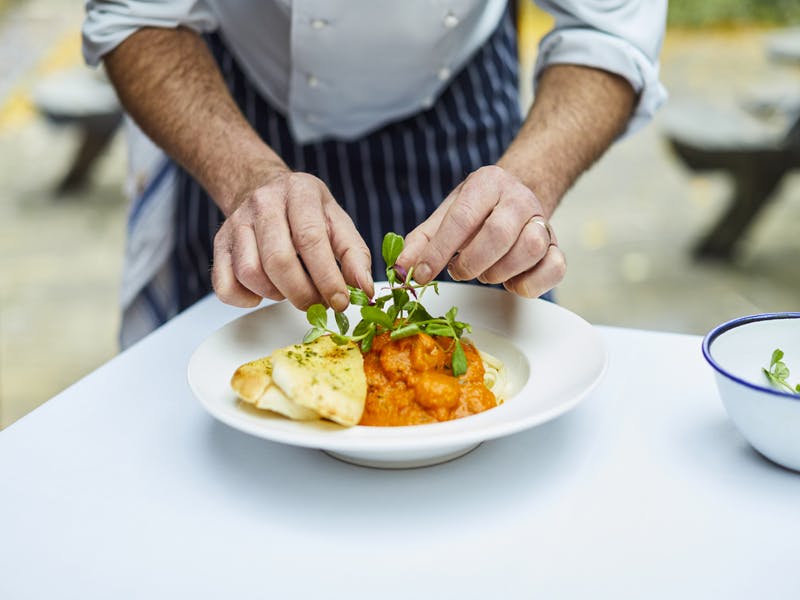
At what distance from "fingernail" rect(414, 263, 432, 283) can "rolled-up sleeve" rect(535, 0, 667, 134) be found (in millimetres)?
612

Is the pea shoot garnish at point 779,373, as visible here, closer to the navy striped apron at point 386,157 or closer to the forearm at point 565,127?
the forearm at point 565,127

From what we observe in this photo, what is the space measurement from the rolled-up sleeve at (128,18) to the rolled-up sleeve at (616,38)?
0.61 meters

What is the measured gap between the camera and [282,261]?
1058 millimetres

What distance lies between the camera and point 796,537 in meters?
0.86

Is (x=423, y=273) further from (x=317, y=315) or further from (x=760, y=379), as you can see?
(x=760, y=379)

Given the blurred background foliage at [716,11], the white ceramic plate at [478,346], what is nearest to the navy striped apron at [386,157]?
the white ceramic plate at [478,346]

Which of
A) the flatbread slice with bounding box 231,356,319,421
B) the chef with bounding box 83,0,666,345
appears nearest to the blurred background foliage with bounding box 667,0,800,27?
the chef with bounding box 83,0,666,345

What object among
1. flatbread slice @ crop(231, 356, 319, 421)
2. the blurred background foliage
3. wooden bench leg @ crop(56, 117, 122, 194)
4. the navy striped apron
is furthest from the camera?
the blurred background foliage

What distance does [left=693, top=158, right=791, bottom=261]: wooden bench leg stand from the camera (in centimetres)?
435

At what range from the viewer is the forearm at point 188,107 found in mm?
1382

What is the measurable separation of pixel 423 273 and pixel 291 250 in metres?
0.16

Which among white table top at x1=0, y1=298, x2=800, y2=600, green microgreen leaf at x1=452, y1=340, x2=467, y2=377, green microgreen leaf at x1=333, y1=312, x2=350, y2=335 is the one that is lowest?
white table top at x1=0, y1=298, x2=800, y2=600

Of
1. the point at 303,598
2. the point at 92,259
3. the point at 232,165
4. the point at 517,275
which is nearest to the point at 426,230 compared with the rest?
the point at 517,275

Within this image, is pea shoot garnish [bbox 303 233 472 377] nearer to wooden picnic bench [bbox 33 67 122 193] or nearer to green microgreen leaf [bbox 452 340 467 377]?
green microgreen leaf [bbox 452 340 467 377]
